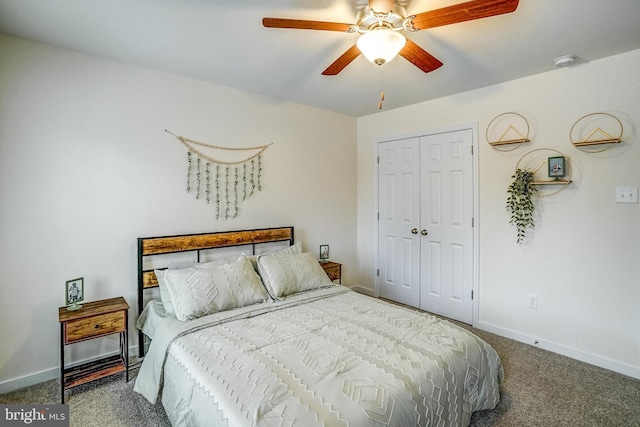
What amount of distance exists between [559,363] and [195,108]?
3893 millimetres

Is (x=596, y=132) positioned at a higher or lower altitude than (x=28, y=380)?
higher

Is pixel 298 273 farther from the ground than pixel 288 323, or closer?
farther from the ground

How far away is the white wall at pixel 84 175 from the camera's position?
221 cm

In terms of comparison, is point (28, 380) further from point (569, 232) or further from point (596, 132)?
point (596, 132)

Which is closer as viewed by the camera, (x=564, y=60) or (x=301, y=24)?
(x=301, y=24)

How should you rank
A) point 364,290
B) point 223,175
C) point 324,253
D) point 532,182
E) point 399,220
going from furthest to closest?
1. point 364,290
2. point 399,220
3. point 324,253
4. point 223,175
5. point 532,182

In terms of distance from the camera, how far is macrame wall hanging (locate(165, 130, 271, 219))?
9.82 ft

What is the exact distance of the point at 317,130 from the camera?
13.0 feet

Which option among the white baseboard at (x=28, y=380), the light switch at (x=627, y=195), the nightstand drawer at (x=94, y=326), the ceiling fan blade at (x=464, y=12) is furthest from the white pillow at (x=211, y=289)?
the light switch at (x=627, y=195)

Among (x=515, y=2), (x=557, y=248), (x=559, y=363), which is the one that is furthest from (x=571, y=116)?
(x=559, y=363)

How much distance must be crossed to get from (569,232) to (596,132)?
844 millimetres

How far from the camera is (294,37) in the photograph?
2.16 metres

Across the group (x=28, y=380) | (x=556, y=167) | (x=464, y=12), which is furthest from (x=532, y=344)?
(x=28, y=380)

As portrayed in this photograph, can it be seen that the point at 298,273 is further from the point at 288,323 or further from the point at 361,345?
the point at 361,345
